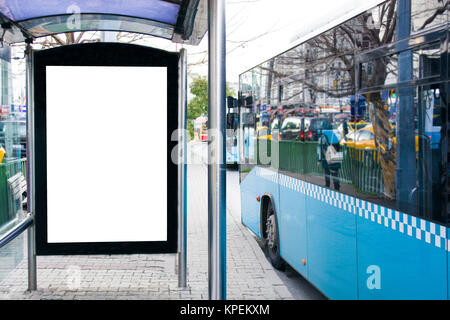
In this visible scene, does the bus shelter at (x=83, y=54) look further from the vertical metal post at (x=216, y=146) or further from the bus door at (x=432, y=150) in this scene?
the bus door at (x=432, y=150)

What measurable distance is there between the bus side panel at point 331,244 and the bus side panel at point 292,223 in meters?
0.21

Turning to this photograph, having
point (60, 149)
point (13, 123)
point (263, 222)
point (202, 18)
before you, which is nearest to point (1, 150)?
point (13, 123)

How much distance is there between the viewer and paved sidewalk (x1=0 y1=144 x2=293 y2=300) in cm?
566

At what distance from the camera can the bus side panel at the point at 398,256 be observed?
2.99m

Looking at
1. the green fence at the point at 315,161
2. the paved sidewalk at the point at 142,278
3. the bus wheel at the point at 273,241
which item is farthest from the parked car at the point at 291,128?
the paved sidewalk at the point at 142,278

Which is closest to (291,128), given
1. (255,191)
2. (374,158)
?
(255,191)

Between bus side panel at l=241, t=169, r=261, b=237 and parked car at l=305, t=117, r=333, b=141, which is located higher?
parked car at l=305, t=117, r=333, b=141

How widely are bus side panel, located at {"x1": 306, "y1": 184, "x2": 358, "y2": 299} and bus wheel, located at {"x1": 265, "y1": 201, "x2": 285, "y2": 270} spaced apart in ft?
4.48

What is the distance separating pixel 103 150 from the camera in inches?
203

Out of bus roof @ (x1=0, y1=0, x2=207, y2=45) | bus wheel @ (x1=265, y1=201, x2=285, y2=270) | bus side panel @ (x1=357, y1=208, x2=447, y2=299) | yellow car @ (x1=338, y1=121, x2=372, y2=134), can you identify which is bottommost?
bus wheel @ (x1=265, y1=201, x2=285, y2=270)

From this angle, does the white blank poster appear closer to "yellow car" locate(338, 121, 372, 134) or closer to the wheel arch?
"yellow car" locate(338, 121, 372, 134)

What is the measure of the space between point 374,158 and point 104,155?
268cm

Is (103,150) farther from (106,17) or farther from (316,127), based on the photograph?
(316,127)

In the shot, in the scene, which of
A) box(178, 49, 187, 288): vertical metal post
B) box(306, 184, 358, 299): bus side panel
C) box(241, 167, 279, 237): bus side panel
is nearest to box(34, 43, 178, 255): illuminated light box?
box(178, 49, 187, 288): vertical metal post
